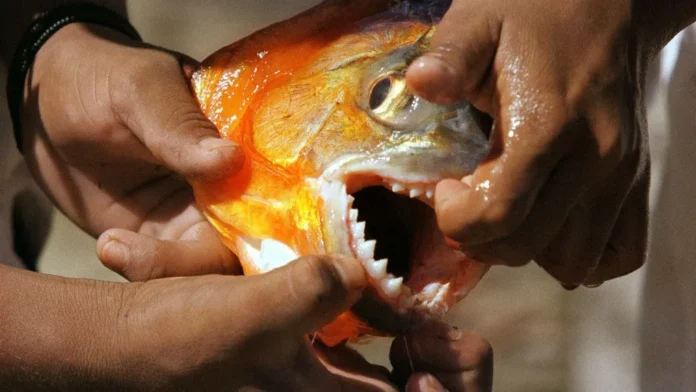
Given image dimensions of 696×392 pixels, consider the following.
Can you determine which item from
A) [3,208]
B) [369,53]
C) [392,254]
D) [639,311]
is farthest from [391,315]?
[3,208]

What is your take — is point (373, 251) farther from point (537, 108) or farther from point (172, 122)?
point (172, 122)

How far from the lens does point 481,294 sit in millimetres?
2166

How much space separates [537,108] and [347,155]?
26 cm

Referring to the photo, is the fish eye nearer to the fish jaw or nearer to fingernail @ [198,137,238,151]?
the fish jaw

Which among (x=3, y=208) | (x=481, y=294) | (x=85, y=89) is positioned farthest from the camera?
(x=481, y=294)

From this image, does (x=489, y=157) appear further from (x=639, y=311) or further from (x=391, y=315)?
(x=639, y=311)

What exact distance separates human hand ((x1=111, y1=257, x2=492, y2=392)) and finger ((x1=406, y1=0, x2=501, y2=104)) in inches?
9.0

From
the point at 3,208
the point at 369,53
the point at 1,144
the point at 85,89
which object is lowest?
the point at 3,208

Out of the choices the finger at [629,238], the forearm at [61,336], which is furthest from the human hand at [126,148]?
the finger at [629,238]

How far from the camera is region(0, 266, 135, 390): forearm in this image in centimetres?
96

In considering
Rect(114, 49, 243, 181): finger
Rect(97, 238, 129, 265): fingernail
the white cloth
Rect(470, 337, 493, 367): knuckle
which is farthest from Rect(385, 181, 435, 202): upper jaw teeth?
the white cloth

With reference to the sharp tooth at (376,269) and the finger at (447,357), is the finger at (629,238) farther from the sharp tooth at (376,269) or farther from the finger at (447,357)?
the sharp tooth at (376,269)

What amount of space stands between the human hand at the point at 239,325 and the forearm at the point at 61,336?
0.03 metres

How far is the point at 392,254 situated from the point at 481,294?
1119mm
